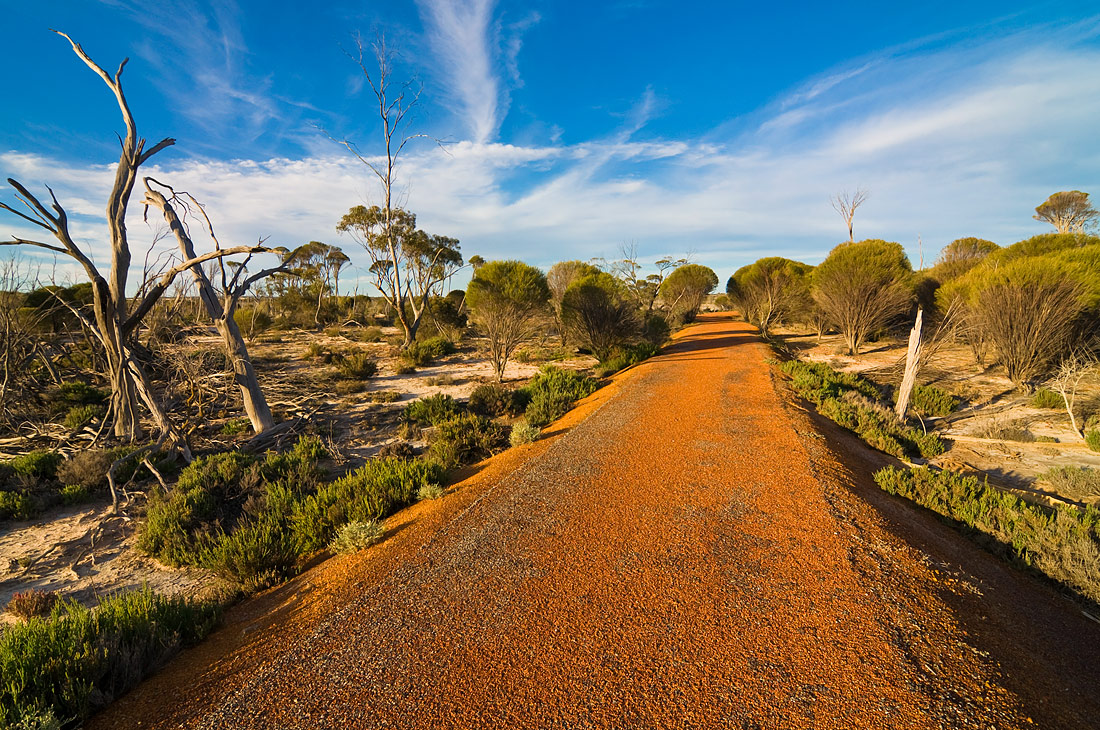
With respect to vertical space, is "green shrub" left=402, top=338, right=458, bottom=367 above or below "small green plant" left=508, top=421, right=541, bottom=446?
above

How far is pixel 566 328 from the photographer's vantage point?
19969 millimetres

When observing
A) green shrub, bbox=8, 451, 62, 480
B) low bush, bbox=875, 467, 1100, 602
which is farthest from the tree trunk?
low bush, bbox=875, 467, 1100, 602

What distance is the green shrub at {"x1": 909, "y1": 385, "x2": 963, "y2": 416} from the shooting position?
11.0 metres

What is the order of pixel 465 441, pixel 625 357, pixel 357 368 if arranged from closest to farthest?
pixel 465 441, pixel 357 368, pixel 625 357

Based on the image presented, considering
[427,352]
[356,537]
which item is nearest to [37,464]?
[356,537]

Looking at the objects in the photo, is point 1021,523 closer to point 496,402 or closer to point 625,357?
point 496,402

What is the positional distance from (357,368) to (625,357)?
1057 cm

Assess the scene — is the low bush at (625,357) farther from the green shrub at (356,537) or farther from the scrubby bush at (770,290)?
the green shrub at (356,537)

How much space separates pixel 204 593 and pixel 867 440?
36.0 ft

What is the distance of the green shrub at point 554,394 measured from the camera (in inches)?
392

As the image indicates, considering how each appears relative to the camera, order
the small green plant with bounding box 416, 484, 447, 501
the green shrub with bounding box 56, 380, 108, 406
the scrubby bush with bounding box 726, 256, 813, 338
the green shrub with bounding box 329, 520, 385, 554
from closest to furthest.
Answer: the green shrub with bounding box 329, 520, 385, 554, the small green plant with bounding box 416, 484, 447, 501, the green shrub with bounding box 56, 380, 108, 406, the scrubby bush with bounding box 726, 256, 813, 338

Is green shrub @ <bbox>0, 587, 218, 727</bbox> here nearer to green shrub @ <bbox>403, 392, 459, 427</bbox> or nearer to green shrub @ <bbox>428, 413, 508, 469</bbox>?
green shrub @ <bbox>428, 413, 508, 469</bbox>

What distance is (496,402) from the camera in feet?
36.6

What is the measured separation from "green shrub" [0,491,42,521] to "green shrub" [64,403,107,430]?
2.98m
